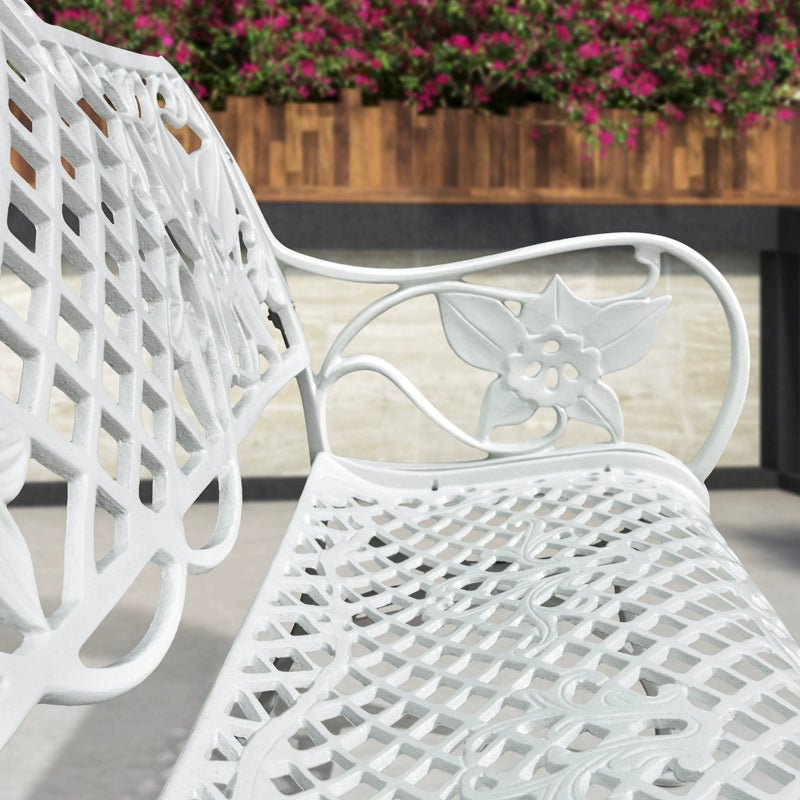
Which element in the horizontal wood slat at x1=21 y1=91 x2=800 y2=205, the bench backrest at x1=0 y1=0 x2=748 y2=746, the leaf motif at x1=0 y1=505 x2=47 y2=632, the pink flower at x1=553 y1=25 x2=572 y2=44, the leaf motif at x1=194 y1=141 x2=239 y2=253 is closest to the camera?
the leaf motif at x1=0 y1=505 x2=47 y2=632

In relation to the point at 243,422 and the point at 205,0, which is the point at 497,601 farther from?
the point at 205,0

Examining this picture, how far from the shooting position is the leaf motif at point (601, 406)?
1549mm

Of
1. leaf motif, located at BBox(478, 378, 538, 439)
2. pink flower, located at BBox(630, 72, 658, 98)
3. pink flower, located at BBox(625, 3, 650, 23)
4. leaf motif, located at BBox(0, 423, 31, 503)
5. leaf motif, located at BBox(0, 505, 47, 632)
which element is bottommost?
leaf motif, located at BBox(0, 505, 47, 632)

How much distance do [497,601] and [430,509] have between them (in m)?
0.38

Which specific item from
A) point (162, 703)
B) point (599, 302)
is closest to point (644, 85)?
point (599, 302)

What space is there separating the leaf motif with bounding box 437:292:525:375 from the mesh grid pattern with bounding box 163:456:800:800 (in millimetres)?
292

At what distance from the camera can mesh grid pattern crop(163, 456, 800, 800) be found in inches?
27.6

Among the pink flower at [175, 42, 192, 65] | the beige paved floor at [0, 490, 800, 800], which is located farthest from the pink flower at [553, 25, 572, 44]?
the beige paved floor at [0, 490, 800, 800]

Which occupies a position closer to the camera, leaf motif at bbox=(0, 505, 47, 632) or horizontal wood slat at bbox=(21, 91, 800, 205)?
leaf motif at bbox=(0, 505, 47, 632)

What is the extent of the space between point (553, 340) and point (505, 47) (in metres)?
1.68

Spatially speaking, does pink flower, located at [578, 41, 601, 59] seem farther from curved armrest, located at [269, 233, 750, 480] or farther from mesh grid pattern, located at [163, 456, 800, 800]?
mesh grid pattern, located at [163, 456, 800, 800]

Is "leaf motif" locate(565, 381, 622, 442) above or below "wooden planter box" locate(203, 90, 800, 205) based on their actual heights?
below

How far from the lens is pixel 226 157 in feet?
4.89

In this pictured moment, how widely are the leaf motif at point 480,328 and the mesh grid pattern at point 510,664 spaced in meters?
0.29
